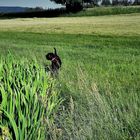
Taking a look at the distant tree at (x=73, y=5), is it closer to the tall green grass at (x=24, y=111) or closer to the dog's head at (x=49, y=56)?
the dog's head at (x=49, y=56)

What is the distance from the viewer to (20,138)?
5.01 metres

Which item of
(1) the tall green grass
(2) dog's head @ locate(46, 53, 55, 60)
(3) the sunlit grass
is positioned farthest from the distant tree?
(1) the tall green grass

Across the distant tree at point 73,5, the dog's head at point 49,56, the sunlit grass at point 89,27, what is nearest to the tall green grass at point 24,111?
the dog's head at point 49,56

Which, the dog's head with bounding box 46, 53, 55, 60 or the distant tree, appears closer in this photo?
the dog's head with bounding box 46, 53, 55, 60

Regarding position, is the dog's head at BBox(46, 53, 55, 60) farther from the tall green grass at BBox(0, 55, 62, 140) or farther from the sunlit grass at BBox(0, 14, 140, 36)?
the sunlit grass at BBox(0, 14, 140, 36)

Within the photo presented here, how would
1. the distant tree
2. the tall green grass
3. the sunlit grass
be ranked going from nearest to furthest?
the tall green grass
the sunlit grass
the distant tree

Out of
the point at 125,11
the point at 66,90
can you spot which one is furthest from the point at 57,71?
the point at 125,11

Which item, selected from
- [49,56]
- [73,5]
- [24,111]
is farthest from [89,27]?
[73,5]

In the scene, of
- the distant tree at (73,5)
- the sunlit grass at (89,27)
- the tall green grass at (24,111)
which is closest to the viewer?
the tall green grass at (24,111)

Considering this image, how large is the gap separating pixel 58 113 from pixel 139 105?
58.4 inches

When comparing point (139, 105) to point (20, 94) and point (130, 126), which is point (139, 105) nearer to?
point (130, 126)

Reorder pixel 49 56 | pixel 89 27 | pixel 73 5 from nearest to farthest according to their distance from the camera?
pixel 49 56 → pixel 89 27 → pixel 73 5

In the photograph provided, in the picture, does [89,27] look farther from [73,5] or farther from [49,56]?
[73,5]

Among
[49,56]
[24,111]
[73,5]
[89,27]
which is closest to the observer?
[24,111]
